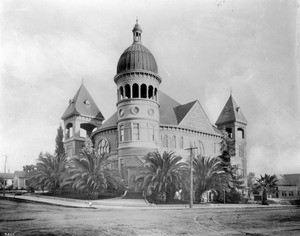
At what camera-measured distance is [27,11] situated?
842 inches

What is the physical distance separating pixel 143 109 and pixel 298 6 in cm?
2854

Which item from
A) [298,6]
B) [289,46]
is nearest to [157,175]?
[289,46]

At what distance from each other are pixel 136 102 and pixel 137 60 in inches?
214

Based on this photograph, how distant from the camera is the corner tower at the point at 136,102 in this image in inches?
1898

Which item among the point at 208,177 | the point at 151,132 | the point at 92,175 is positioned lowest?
the point at 208,177

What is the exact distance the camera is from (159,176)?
39000mm

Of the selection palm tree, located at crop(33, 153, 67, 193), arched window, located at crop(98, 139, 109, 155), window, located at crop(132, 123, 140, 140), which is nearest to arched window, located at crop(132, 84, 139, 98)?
window, located at crop(132, 123, 140, 140)

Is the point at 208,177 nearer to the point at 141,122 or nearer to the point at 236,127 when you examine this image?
the point at 141,122

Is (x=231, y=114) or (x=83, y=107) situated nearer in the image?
(x=83, y=107)

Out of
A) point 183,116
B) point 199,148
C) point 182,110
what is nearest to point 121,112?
point 183,116

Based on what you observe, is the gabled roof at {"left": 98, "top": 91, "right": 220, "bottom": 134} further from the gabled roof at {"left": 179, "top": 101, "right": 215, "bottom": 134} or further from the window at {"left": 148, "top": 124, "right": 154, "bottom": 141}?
the window at {"left": 148, "top": 124, "right": 154, "bottom": 141}

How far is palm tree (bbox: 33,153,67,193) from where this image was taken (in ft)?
152

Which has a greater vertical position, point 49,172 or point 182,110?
point 182,110

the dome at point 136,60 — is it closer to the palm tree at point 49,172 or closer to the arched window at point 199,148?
the palm tree at point 49,172
